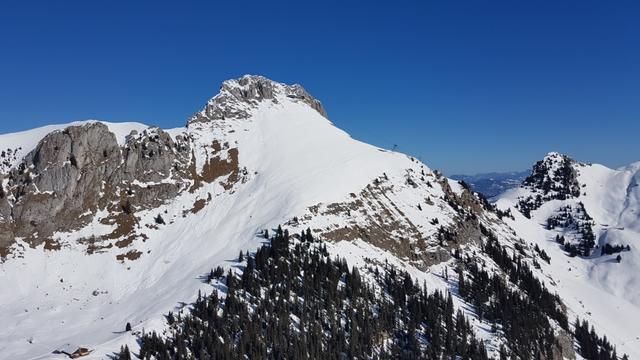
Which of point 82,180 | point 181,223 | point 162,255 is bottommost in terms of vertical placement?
point 162,255

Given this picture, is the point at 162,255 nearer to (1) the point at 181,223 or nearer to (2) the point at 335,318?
(1) the point at 181,223

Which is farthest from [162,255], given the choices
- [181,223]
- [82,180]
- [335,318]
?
[335,318]

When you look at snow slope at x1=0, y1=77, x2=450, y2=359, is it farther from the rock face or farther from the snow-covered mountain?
the rock face

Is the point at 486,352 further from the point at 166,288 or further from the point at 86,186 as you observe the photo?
the point at 86,186

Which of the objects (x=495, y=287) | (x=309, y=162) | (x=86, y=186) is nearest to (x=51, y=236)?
(x=86, y=186)

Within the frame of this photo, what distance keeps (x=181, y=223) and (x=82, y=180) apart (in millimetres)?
35333

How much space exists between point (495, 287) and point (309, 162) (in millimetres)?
76561

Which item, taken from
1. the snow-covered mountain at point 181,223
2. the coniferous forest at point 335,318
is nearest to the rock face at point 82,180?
the snow-covered mountain at point 181,223

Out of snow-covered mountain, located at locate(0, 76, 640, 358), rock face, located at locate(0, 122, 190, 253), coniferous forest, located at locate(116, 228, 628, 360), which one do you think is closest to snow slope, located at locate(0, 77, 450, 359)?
snow-covered mountain, located at locate(0, 76, 640, 358)

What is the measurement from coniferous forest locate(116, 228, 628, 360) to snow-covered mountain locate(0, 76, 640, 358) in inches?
183

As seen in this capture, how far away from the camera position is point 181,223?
6073 inches

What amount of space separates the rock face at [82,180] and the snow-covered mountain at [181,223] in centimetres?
38

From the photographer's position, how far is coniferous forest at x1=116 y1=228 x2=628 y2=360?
314 feet

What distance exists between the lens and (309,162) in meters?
180
